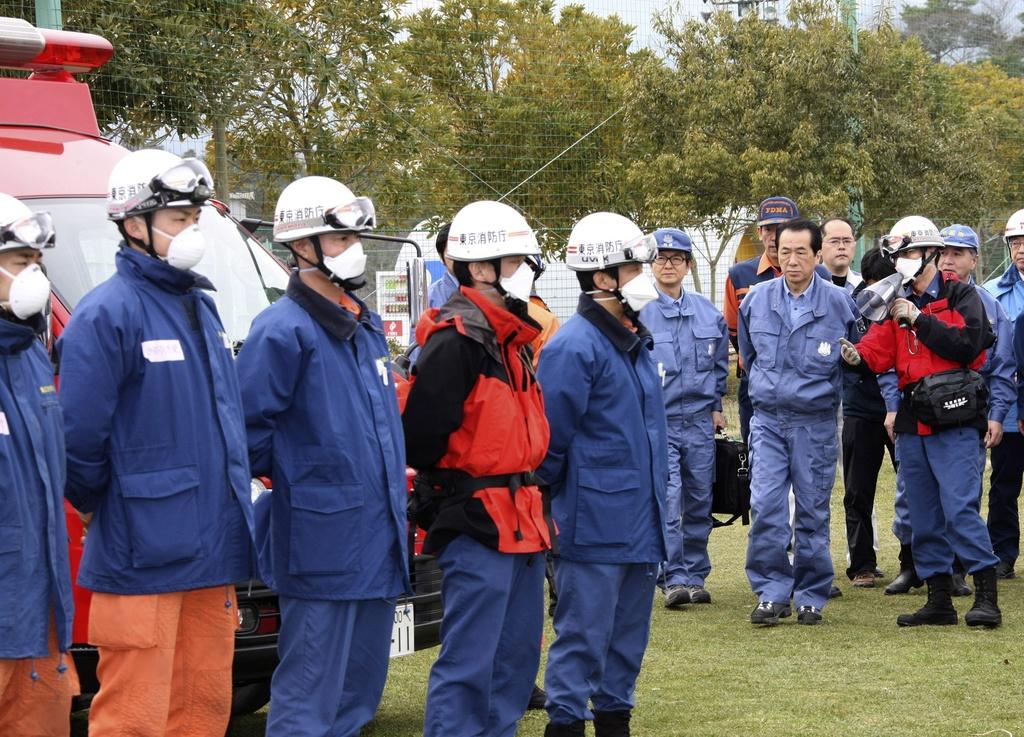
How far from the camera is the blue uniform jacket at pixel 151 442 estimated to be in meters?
4.47

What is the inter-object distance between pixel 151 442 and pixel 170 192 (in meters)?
0.77

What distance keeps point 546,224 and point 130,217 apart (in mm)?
13083

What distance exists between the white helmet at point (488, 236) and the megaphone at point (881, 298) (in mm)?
3228

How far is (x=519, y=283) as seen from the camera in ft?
17.8

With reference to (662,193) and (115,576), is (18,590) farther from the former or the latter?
(662,193)

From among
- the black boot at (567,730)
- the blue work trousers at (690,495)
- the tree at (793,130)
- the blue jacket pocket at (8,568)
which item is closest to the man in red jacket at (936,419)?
the blue work trousers at (690,495)

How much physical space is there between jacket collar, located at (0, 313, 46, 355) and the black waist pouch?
5099mm

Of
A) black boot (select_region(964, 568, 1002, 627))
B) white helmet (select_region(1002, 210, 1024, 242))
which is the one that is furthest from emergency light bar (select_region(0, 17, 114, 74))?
white helmet (select_region(1002, 210, 1024, 242))

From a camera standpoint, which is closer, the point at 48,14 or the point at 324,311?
the point at 324,311

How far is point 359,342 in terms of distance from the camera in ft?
16.4

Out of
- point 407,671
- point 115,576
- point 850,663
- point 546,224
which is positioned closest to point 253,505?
point 115,576

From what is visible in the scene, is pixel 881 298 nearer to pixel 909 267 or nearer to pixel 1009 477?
pixel 909 267

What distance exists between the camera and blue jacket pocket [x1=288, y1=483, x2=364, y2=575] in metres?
4.75

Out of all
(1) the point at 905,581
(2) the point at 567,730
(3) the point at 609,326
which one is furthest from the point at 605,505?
(1) the point at 905,581
